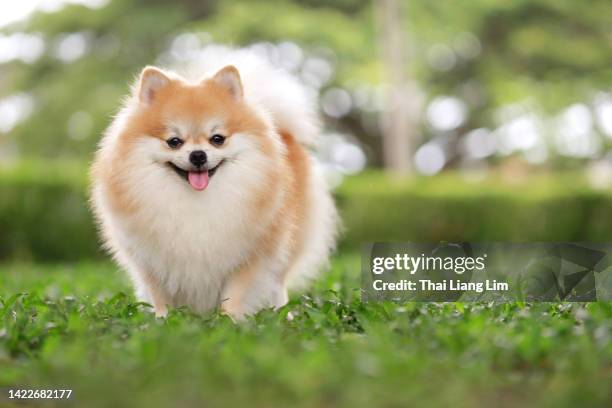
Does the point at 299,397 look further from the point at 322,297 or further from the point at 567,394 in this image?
the point at 322,297

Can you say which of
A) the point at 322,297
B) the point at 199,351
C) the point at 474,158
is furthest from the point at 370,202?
the point at 474,158

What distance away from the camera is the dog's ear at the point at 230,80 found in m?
3.80

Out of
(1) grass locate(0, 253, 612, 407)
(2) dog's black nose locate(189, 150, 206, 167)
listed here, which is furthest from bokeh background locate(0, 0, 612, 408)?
(2) dog's black nose locate(189, 150, 206, 167)

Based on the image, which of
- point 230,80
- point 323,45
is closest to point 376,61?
point 323,45

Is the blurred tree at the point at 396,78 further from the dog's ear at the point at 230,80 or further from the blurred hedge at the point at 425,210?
the dog's ear at the point at 230,80

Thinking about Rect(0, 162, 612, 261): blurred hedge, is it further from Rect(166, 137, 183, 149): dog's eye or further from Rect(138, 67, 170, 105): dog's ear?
Rect(166, 137, 183, 149): dog's eye

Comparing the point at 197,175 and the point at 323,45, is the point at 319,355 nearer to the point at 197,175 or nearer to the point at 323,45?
the point at 197,175

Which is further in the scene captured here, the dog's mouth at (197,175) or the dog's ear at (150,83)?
the dog's ear at (150,83)

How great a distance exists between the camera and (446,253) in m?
3.96

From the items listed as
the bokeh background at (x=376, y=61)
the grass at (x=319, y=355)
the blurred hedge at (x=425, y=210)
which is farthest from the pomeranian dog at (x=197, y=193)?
the bokeh background at (x=376, y=61)

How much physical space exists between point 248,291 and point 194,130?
86 cm

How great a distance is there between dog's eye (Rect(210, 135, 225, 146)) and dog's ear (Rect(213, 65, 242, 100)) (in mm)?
284

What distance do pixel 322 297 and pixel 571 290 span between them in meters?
1.33

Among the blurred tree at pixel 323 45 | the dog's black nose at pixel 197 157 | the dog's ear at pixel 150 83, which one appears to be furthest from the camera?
the blurred tree at pixel 323 45
